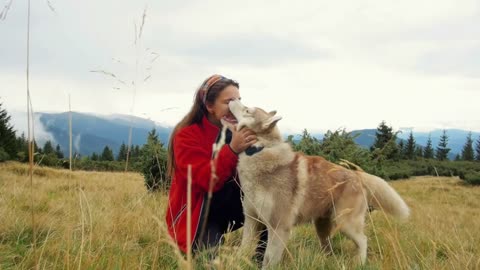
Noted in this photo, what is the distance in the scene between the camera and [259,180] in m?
3.49

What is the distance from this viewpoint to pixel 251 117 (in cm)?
357

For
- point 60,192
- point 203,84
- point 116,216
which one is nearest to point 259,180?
point 203,84

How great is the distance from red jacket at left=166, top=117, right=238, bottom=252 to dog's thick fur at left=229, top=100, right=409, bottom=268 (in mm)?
199

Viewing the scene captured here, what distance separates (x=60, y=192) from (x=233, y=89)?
4.57 m

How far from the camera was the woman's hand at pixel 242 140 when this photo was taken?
11.3 ft

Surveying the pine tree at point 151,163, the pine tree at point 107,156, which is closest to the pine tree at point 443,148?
the pine tree at point 107,156

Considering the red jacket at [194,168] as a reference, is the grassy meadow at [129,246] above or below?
below

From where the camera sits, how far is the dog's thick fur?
135 inches

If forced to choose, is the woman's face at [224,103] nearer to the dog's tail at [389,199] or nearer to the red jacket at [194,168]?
the red jacket at [194,168]

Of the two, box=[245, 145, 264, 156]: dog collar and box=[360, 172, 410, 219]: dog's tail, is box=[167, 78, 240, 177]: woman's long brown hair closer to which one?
box=[245, 145, 264, 156]: dog collar

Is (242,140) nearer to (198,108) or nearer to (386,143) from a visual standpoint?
(198,108)

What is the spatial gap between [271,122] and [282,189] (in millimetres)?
572

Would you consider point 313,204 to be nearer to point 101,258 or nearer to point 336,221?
point 336,221

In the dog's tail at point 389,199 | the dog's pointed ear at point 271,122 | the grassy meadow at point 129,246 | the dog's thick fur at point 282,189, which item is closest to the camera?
the grassy meadow at point 129,246
